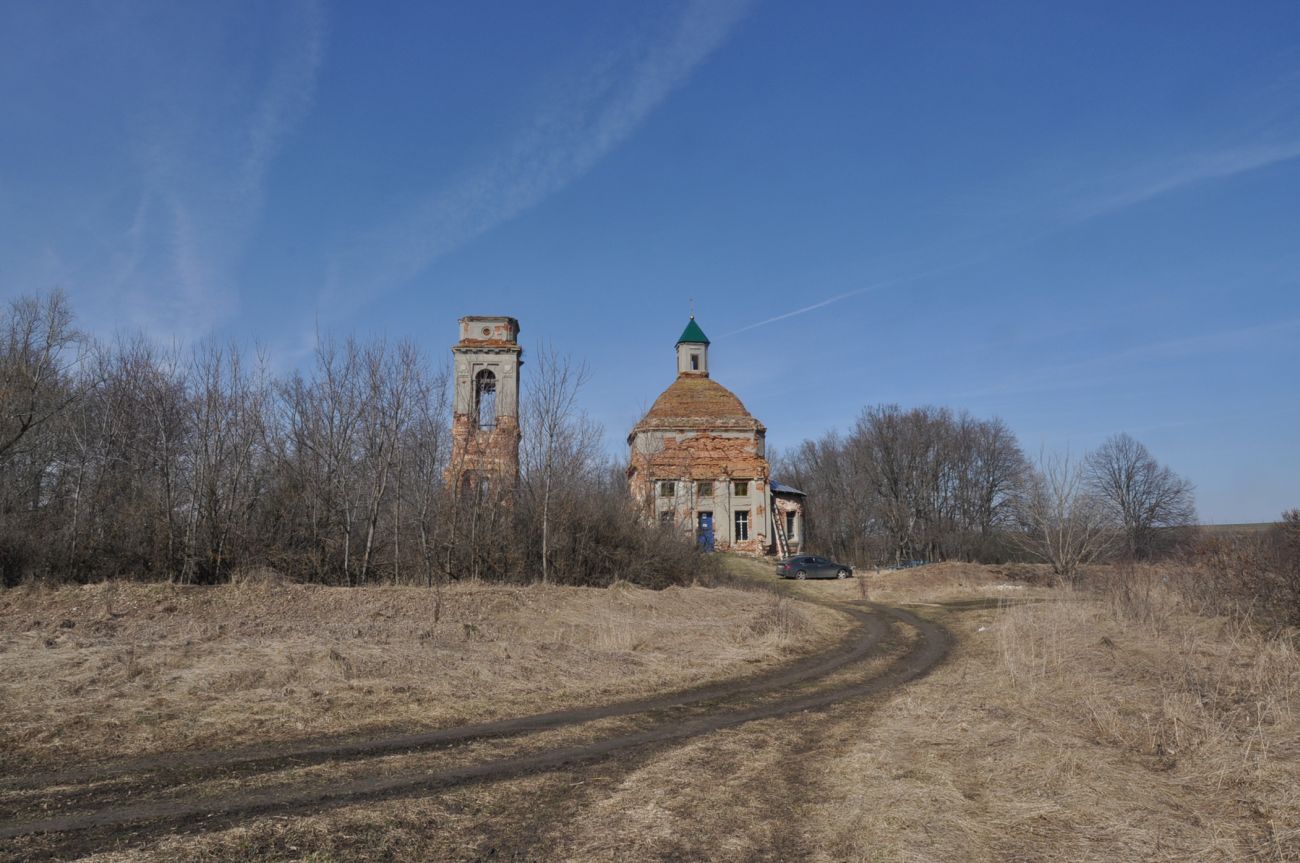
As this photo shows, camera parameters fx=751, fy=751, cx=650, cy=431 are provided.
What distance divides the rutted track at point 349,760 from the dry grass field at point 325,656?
607 millimetres

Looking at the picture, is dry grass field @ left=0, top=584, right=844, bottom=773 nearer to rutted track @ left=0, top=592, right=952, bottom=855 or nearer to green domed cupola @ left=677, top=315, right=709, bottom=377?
rutted track @ left=0, top=592, right=952, bottom=855

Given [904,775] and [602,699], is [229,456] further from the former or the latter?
[904,775]

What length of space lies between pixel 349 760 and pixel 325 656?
4.49 metres

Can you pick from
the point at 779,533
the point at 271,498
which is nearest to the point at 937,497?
the point at 779,533

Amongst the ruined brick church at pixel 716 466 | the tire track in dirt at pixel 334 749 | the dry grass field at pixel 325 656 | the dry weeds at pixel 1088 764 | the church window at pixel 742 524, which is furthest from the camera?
the church window at pixel 742 524

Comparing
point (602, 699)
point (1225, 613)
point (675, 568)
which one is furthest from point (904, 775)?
point (675, 568)

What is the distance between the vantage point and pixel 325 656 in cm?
1141

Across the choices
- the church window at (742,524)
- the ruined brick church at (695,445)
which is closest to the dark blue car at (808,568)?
the ruined brick church at (695,445)

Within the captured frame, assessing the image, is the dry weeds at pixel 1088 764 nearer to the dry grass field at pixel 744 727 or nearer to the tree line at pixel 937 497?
the dry grass field at pixel 744 727

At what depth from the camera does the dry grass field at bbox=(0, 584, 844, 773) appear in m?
8.64

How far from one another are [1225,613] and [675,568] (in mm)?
15091

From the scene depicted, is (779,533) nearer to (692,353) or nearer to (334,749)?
(692,353)

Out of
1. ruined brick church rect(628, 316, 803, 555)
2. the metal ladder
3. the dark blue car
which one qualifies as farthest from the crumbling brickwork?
the metal ladder

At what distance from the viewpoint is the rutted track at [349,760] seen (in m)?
5.65
